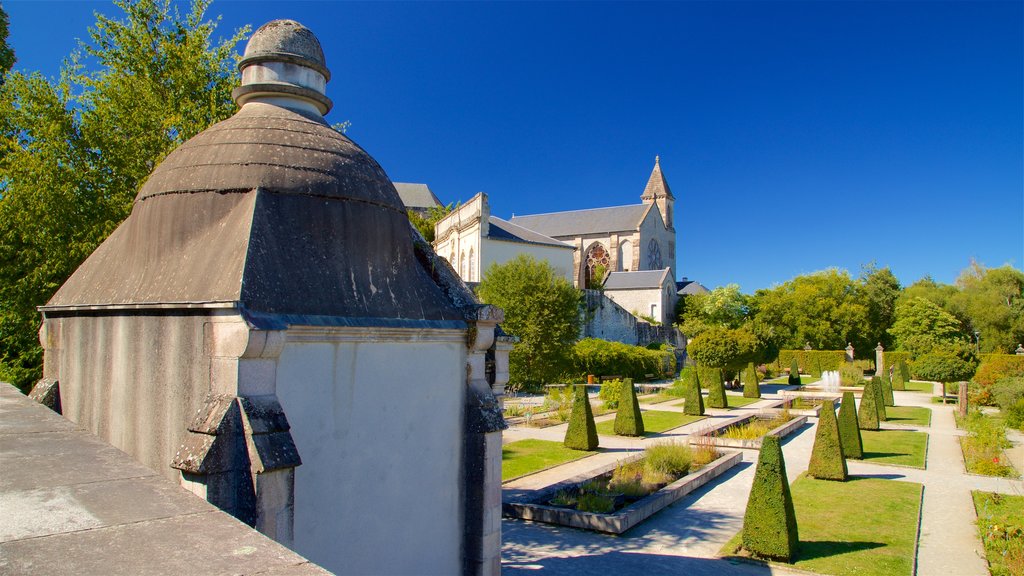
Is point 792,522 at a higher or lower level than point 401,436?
lower

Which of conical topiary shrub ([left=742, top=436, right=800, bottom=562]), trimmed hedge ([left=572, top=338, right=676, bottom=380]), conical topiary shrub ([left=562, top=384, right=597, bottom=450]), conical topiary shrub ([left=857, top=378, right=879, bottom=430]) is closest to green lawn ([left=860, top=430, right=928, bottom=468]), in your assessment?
conical topiary shrub ([left=857, top=378, right=879, bottom=430])

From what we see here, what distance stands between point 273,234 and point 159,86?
406 inches

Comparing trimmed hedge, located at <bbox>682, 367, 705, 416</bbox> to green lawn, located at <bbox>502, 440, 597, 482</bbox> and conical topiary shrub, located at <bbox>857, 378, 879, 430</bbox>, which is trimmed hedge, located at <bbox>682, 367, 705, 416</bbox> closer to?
conical topiary shrub, located at <bbox>857, 378, 879, 430</bbox>

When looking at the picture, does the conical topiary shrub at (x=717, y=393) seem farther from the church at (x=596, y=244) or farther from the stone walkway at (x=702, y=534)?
the church at (x=596, y=244)

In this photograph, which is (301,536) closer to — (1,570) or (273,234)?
(273,234)

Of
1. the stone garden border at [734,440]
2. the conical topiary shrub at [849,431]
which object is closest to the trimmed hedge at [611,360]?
the stone garden border at [734,440]

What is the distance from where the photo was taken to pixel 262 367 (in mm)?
4320

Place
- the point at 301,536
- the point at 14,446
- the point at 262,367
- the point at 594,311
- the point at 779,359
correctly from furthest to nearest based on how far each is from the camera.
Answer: the point at 779,359
the point at 594,311
the point at 301,536
the point at 262,367
the point at 14,446

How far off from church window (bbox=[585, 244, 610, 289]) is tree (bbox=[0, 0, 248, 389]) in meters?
44.8

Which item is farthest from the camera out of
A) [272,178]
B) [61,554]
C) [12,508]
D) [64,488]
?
[272,178]

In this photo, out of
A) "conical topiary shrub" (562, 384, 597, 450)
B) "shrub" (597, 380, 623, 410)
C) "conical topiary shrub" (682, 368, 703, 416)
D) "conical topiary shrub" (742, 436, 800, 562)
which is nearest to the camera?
"conical topiary shrub" (742, 436, 800, 562)

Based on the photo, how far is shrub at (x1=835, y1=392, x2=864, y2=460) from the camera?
15.8m

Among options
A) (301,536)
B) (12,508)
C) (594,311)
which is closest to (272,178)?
(301,536)

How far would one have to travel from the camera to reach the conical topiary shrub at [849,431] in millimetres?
15758
